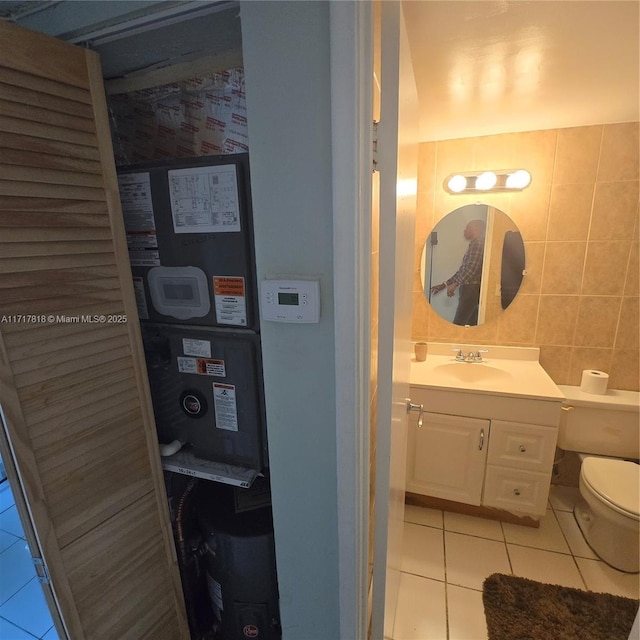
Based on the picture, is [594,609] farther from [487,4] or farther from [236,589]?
[487,4]

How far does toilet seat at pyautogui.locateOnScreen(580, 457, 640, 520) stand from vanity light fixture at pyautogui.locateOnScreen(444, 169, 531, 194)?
4.74 ft

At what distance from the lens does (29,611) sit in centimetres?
146

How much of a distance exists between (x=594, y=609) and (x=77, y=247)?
7.40 ft

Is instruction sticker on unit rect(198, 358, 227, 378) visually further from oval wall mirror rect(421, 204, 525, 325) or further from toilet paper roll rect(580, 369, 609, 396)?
toilet paper roll rect(580, 369, 609, 396)

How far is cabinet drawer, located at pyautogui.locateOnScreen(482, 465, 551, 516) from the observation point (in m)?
1.68

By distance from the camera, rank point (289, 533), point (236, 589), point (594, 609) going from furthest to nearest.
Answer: point (594, 609) < point (236, 589) < point (289, 533)

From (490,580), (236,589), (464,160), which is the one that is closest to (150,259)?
(236,589)

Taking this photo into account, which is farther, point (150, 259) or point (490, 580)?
point (490, 580)

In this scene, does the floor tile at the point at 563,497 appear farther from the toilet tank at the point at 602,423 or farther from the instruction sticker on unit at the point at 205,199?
the instruction sticker on unit at the point at 205,199

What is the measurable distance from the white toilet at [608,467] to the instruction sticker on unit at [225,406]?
1.67m

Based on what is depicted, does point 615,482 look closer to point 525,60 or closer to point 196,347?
point 525,60

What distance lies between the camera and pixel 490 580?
153 cm

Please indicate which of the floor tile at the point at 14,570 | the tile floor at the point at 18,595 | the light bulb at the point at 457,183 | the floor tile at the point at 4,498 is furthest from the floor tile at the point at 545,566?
the floor tile at the point at 4,498

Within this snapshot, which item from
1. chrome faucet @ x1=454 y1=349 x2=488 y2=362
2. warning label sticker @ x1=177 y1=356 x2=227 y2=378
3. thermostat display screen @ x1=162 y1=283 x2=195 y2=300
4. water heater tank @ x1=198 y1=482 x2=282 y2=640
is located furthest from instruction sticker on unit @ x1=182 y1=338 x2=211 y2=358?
chrome faucet @ x1=454 y1=349 x2=488 y2=362
